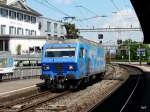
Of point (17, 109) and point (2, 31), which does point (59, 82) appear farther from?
point (2, 31)

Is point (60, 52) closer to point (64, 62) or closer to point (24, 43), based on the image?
point (64, 62)

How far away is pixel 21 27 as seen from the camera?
92625mm

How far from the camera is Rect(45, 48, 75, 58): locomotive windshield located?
2559 cm

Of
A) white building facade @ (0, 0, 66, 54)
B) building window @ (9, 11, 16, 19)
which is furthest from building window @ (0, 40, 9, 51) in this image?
building window @ (9, 11, 16, 19)

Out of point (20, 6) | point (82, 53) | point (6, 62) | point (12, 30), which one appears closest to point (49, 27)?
point (20, 6)

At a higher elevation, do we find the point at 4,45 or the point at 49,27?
the point at 49,27

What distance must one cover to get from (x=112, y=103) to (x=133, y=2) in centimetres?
493

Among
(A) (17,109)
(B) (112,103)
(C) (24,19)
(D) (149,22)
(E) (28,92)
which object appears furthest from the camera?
(C) (24,19)

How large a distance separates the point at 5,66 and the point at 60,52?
8.47 metres

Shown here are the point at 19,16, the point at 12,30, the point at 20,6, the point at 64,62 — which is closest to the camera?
the point at 64,62

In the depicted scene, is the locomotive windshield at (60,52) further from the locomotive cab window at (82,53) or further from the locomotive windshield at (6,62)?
the locomotive windshield at (6,62)

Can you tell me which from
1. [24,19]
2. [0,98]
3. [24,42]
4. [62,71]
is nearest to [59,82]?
[62,71]

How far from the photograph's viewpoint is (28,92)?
82.0 ft

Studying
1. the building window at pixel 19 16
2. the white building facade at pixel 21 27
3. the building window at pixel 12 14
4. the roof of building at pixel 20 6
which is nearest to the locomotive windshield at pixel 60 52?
the white building facade at pixel 21 27
